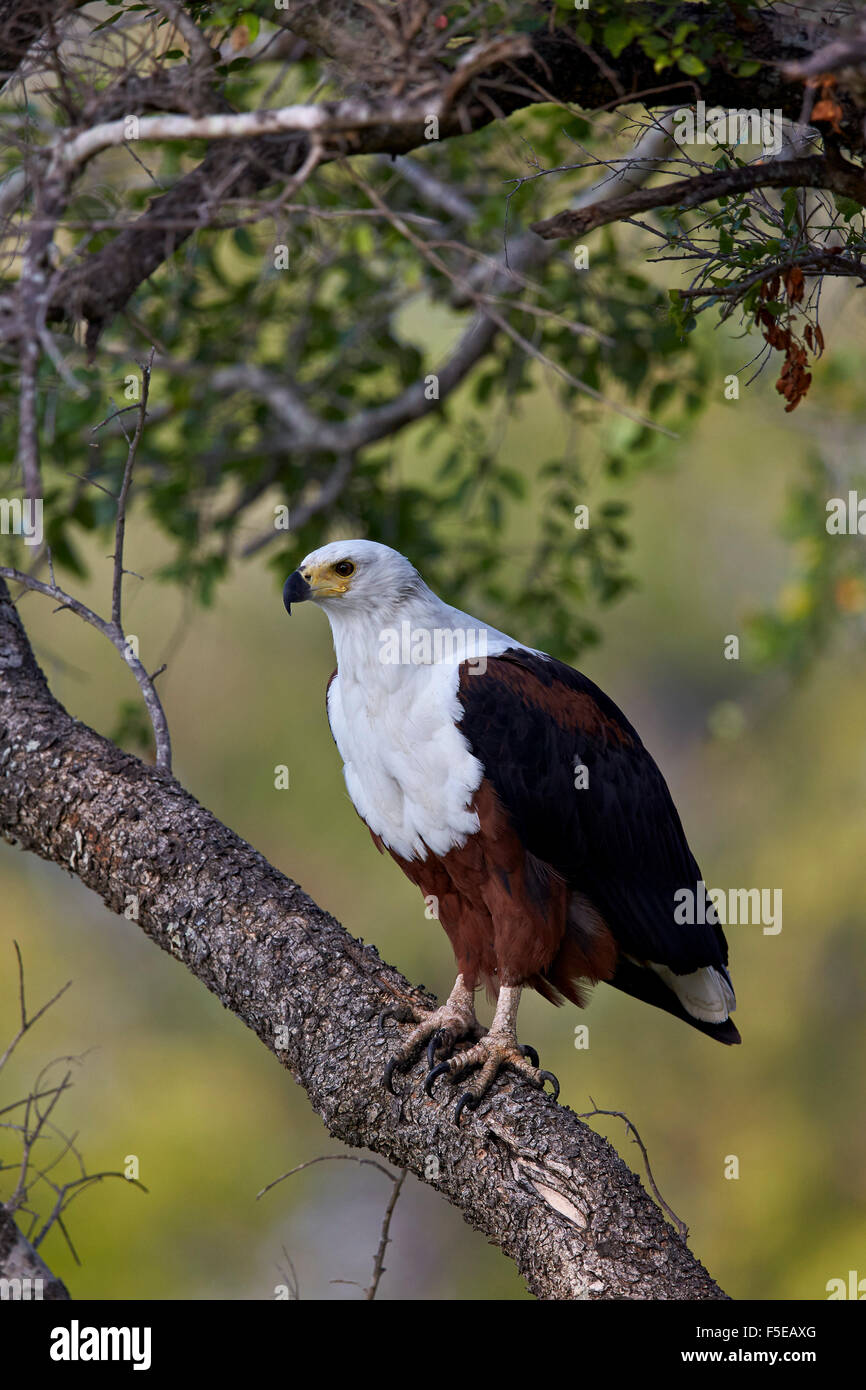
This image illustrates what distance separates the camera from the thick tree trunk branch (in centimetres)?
262

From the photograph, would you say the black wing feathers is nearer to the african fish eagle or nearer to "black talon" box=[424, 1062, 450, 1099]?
the african fish eagle

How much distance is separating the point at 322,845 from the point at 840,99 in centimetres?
1089

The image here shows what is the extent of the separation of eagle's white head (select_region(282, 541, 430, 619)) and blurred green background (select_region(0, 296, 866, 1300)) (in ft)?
23.8

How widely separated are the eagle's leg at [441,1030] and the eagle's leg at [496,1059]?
49 millimetres

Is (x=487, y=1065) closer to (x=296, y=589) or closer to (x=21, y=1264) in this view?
(x=21, y=1264)

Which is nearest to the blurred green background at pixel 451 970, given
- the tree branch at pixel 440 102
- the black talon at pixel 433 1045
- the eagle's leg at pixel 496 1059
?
the tree branch at pixel 440 102

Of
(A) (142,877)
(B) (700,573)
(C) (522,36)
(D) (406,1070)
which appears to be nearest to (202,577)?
(A) (142,877)

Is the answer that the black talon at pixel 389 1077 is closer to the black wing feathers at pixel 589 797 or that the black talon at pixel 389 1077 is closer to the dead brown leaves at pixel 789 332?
the black wing feathers at pixel 589 797

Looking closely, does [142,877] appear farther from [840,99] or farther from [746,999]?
[746,999]

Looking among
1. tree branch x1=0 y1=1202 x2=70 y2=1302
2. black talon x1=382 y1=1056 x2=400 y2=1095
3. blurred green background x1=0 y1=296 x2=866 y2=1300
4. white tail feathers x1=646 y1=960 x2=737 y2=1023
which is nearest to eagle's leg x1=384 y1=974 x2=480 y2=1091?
black talon x1=382 y1=1056 x2=400 y2=1095

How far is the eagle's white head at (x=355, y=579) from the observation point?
11.5 feet

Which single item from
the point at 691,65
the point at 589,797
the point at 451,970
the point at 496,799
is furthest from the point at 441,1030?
the point at 451,970

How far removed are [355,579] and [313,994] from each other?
3.68 feet

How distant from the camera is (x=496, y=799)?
3326mm
